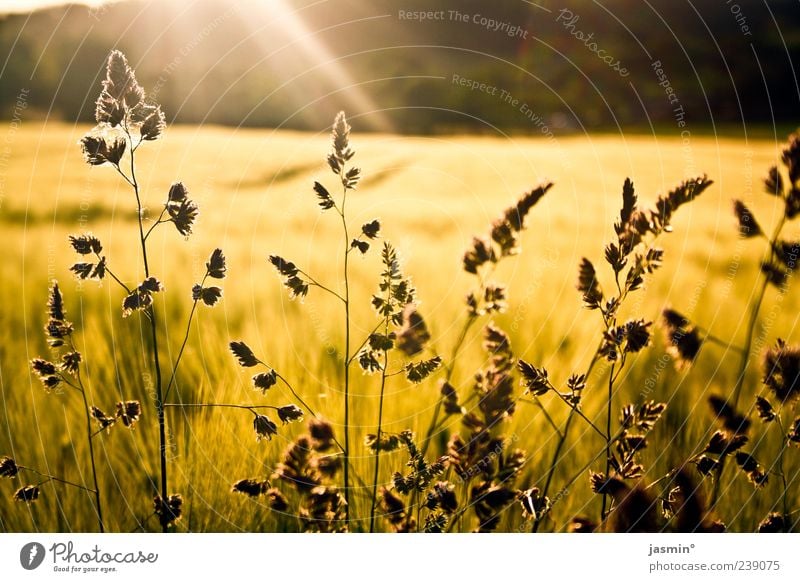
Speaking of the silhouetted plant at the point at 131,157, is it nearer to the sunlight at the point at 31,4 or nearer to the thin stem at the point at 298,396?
the thin stem at the point at 298,396

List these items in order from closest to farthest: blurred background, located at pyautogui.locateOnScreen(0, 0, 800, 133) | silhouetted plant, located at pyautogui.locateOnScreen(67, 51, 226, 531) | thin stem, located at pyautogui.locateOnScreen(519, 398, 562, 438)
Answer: silhouetted plant, located at pyautogui.locateOnScreen(67, 51, 226, 531) < thin stem, located at pyautogui.locateOnScreen(519, 398, 562, 438) < blurred background, located at pyautogui.locateOnScreen(0, 0, 800, 133)

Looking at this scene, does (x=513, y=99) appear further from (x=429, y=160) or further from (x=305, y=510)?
(x=305, y=510)

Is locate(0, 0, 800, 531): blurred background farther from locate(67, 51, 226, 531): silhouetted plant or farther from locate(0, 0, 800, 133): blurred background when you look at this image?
locate(67, 51, 226, 531): silhouetted plant

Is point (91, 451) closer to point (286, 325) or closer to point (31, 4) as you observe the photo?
point (286, 325)

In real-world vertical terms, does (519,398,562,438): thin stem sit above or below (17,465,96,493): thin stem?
above

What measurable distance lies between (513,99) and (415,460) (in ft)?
3.89

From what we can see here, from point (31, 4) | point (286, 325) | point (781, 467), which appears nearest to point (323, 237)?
point (286, 325)

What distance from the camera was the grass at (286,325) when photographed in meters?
1.35

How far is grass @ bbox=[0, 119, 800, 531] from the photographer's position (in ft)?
4.42

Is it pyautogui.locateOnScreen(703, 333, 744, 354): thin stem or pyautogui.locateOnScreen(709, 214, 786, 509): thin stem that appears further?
pyautogui.locateOnScreen(703, 333, 744, 354): thin stem

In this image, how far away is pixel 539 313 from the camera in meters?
1.49

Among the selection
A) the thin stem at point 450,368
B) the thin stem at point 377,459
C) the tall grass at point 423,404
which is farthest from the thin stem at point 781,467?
the thin stem at point 377,459

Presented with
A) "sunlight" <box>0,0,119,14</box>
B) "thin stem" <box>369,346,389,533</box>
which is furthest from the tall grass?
"sunlight" <box>0,0,119,14</box>
